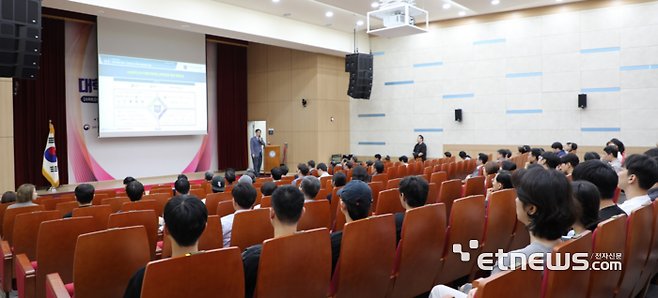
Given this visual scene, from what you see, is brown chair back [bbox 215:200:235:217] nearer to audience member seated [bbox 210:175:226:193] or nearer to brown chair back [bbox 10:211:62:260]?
brown chair back [bbox 10:211:62:260]

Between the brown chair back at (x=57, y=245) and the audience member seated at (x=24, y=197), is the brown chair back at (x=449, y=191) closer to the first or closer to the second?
the brown chair back at (x=57, y=245)

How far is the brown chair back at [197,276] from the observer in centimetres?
161

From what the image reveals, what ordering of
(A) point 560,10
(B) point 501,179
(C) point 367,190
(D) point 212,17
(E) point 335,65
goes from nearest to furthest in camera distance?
(C) point 367,190
(B) point 501,179
(D) point 212,17
(A) point 560,10
(E) point 335,65

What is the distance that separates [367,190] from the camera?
9.12ft

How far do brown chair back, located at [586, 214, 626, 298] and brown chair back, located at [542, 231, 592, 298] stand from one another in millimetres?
105

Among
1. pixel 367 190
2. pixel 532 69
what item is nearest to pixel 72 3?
pixel 367 190

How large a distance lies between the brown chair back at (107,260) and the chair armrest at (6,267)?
1558mm

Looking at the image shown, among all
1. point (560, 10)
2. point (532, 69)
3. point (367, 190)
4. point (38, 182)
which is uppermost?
point (560, 10)

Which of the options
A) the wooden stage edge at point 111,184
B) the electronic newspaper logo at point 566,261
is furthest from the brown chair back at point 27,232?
the wooden stage edge at point 111,184

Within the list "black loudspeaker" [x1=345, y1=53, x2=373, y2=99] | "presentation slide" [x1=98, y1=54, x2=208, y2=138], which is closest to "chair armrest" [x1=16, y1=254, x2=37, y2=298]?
"presentation slide" [x1=98, y1=54, x2=208, y2=138]

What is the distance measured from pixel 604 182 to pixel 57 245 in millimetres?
3585

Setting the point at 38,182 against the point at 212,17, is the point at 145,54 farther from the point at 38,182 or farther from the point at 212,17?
the point at 38,182

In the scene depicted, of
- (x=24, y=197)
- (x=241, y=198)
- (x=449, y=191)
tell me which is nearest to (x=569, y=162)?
(x=449, y=191)

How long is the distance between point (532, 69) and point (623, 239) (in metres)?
10.3
